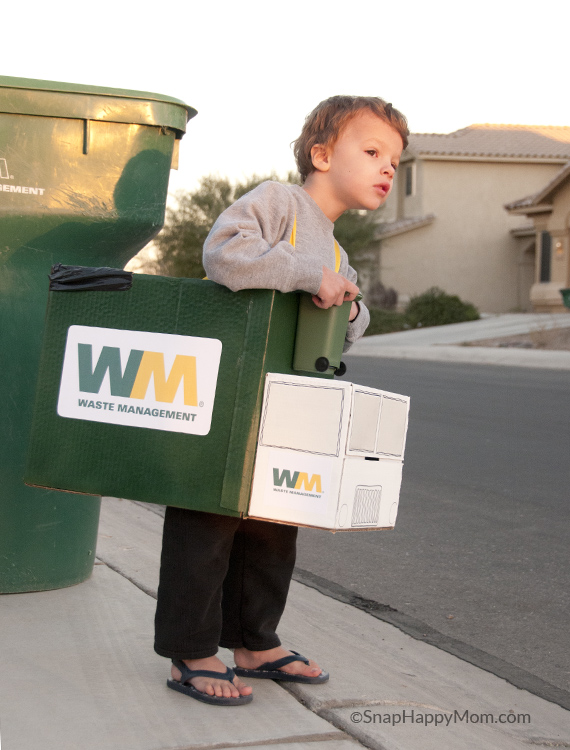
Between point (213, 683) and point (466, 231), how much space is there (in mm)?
38081

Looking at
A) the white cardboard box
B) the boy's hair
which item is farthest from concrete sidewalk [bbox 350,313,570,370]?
the white cardboard box

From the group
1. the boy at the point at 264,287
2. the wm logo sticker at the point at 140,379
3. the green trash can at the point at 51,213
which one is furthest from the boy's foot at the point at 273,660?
the green trash can at the point at 51,213

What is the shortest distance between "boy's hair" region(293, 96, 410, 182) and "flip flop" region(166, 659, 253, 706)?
4.70 feet

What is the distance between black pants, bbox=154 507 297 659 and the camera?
2.48 m

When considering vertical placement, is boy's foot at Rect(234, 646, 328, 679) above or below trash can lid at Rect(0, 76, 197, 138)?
below

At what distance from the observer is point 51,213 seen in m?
3.09

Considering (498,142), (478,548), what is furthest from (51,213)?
(498,142)

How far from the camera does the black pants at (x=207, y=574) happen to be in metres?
2.48

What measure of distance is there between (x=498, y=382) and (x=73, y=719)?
11.9 meters

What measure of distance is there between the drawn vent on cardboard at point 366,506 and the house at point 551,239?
98.0 ft

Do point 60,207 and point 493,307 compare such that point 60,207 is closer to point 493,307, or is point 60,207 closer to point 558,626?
point 558,626

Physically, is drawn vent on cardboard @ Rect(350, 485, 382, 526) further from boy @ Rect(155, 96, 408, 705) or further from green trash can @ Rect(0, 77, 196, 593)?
green trash can @ Rect(0, 77, 196, 593)

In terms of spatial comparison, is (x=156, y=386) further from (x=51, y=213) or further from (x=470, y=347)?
(x=470, y=347)

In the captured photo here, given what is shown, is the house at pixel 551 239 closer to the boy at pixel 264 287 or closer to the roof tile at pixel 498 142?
the roof tile at pixel 498 142
